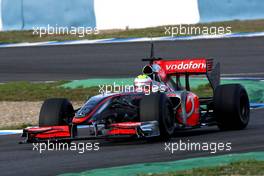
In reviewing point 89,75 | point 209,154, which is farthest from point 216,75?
point 89,75

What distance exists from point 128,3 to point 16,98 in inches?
340

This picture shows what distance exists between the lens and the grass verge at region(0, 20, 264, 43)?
2511cm

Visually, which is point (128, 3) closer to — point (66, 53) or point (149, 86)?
point (66, 53)

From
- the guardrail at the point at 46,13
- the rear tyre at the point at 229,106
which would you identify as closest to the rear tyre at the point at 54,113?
the rear tyre at the point at 229,106

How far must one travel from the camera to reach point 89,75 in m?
20.1

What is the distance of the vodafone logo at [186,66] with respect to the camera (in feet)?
40.8

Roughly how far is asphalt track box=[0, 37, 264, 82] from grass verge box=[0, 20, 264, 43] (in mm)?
1232

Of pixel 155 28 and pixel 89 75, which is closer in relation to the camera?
pixel 89 75

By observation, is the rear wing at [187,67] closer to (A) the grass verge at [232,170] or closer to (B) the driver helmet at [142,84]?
(B) the driver helmet at [142,84]

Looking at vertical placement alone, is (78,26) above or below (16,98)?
above

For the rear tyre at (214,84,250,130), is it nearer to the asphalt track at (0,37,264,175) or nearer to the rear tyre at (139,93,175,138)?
the asphalt track at (0,37,264,175)

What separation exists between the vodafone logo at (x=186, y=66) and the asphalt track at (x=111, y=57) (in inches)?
254

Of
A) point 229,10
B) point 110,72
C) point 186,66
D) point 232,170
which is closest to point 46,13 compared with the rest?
point 229,10

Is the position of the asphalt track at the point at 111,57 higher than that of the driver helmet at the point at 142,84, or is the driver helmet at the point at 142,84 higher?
the asphalt track at the point at 111,57
